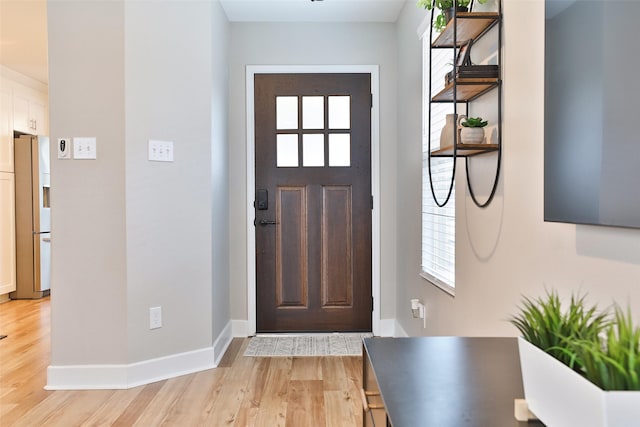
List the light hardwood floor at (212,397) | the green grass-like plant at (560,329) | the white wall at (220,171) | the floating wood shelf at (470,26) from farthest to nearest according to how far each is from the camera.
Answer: the white wall at (220,171) < the light hardwood floor at (212,397) < the floating wood shelf at (470,26) < the green grass-like plant at (560,329)

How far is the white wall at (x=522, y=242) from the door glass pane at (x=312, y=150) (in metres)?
1.64

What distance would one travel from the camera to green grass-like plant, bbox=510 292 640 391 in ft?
1.91

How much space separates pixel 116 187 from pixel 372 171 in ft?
6.35

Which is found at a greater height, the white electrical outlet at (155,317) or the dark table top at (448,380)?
the dark table top at (448,380)

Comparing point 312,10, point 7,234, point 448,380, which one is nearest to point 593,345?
point 448,380

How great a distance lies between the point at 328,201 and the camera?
3.83 m

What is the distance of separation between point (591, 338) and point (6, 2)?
435 centimetres

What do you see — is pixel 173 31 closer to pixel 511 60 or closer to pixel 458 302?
pixel 511 60

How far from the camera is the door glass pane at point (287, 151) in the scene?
382 cm

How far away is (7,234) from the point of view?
5.18 metres

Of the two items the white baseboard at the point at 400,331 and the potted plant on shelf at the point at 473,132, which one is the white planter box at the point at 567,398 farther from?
the white baseboard at the point at 400,331

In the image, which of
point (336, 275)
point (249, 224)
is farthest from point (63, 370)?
point (336, 275)

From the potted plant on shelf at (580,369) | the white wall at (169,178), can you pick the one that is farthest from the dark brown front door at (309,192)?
the potted plant on shelf at (580,369)

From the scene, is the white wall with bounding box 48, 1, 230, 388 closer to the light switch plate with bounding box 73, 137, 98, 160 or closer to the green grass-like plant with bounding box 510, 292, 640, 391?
the light switch plate with bounding box 73, 137, 98, 160
